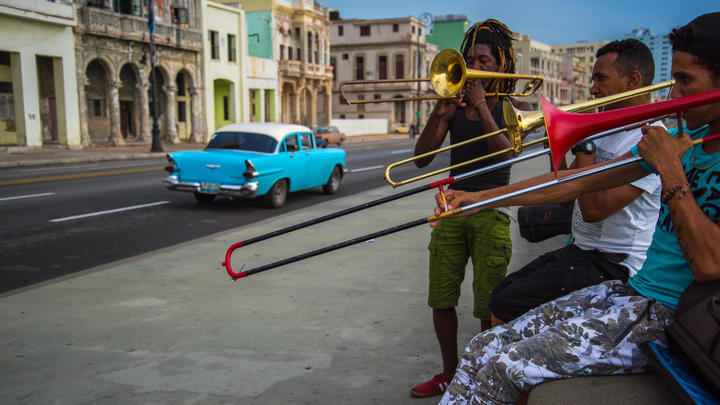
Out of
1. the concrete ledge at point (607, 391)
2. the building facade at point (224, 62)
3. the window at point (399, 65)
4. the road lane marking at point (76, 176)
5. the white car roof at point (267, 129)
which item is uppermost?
the window at point (399, 65)

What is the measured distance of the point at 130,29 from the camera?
105ft

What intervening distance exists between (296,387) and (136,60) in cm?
3318

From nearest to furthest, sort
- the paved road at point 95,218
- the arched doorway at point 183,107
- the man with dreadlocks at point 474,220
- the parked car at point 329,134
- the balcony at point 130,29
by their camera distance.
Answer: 1. the man with dreadlocks at point 474,220
2. the paved road at point 95,218
3. the balcony at point 130,29
4. the arched doorway at point 183,107
5. the parked car at point 329,134

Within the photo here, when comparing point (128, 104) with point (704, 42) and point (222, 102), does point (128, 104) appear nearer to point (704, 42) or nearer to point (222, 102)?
point (222, 102)

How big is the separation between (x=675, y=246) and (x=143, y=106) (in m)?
34.5

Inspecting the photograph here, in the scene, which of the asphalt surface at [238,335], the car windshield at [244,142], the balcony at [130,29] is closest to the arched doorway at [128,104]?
the balcony at [130,29]

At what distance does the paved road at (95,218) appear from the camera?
705 centimetres

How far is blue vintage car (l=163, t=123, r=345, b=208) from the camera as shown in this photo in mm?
10836

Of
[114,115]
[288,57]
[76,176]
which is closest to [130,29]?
[114,115]

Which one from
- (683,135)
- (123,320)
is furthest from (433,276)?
(123,320)

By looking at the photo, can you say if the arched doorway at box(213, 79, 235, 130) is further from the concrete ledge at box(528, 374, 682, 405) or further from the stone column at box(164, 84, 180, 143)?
the concrete ledge at box(528, 374, 682, 405)

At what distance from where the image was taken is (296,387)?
3391 millimetres

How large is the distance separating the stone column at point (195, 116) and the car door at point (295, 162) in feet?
90.6

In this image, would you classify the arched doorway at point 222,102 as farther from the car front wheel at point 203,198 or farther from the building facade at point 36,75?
the car front wheel at point 203,198
